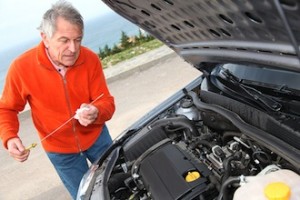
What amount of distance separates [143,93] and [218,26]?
4413 millimetres

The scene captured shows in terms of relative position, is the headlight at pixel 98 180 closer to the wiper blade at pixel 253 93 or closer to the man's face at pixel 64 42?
the man's face at pixel 64 42

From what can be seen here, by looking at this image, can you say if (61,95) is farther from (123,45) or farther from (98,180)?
(123,45)

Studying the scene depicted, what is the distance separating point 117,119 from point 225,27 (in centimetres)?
374

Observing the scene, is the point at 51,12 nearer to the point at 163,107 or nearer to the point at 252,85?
the point at 163,107

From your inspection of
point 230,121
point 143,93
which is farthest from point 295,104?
point 143,93

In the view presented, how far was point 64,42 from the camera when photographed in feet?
8.04

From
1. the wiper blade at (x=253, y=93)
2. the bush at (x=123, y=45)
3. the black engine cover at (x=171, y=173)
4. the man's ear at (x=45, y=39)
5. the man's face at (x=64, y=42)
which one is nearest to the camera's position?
the black engine cover at (x=171, y=173)

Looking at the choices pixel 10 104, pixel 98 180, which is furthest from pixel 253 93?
pixel 10 104

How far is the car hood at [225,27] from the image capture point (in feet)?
3.77

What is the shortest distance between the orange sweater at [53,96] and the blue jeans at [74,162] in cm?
7

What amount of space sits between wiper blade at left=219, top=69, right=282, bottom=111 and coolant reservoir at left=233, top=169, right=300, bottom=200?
19.7 inches

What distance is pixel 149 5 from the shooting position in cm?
175

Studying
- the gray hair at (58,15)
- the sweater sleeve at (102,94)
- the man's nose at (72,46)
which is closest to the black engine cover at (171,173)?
the sweater sleeve at (102,94)

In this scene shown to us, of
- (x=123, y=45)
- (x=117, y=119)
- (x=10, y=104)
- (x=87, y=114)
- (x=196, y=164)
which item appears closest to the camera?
(x=196, y=164)
